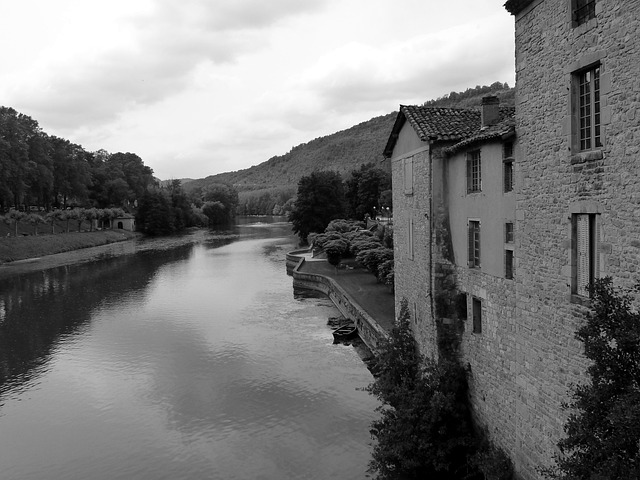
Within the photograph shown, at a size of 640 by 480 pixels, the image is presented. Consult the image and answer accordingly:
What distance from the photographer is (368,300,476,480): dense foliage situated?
41.1 ft

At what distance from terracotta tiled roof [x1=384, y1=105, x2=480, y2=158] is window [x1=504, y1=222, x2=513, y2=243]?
129 inches

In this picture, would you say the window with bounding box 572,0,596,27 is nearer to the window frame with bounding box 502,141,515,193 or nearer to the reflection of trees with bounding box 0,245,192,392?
the window frame with bounding box 502,141,515,193

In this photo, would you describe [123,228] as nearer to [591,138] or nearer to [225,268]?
[225,268]

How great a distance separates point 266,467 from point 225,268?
35.4 meters

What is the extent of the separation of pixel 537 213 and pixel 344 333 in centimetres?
1700

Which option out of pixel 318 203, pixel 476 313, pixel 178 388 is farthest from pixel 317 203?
pixel 476 313

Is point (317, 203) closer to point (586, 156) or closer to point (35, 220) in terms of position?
point (35, 220)

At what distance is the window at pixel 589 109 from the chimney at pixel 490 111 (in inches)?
197

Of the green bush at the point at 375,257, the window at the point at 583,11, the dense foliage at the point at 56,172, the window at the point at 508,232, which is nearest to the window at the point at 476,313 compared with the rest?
the window at the point at 508,232

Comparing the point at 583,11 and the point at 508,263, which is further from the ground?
the point at 583,11

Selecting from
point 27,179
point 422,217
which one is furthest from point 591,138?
point 27,179

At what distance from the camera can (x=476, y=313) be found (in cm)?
1251

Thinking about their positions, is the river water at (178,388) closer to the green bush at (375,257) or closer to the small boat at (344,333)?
the small boat at (344,333)

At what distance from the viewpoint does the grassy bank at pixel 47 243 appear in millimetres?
56281
